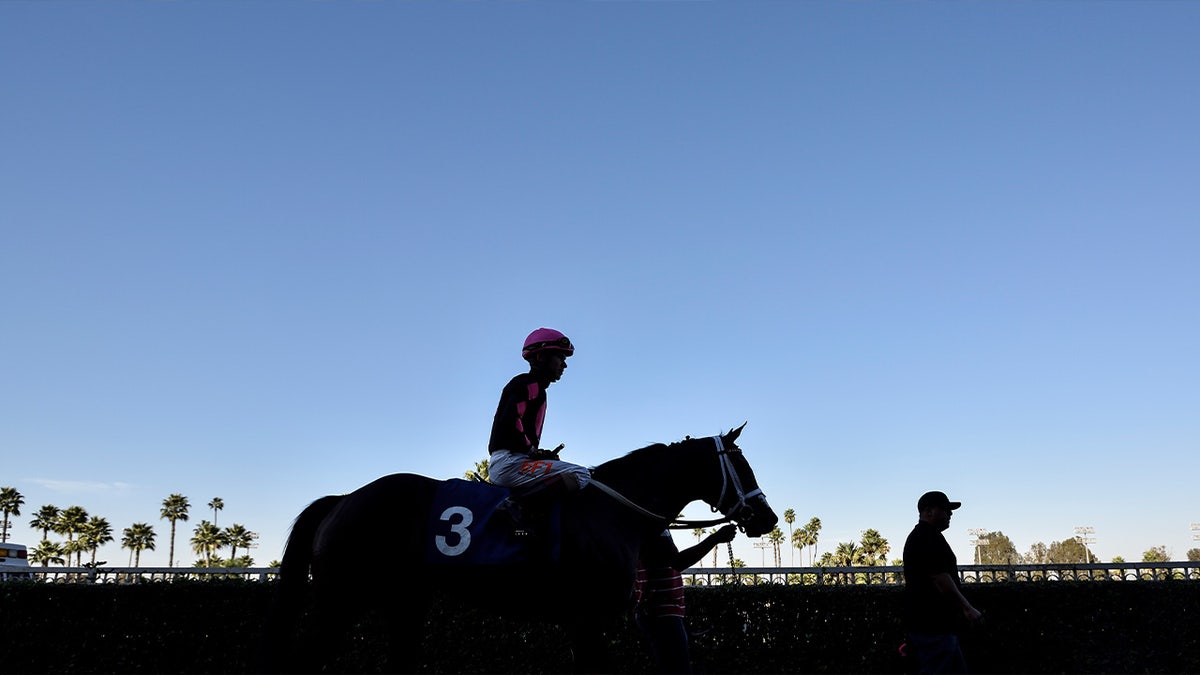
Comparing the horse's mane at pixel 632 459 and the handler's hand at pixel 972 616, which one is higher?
the horse's mane at pixel 632 459

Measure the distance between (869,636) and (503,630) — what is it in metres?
5.14

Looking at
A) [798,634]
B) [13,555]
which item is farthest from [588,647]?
[13,555]

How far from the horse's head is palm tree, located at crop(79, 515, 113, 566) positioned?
107830 millimetres

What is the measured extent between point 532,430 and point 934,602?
3.45 metres

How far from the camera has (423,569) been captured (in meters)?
6.21

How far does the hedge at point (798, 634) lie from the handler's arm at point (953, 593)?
578 cm

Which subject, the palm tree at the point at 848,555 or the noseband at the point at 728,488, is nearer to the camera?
the noseband at the point at 728,488

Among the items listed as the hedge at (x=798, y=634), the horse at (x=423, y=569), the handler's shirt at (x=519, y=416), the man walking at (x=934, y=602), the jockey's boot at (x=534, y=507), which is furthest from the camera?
the hedge at (x=798, y=634)

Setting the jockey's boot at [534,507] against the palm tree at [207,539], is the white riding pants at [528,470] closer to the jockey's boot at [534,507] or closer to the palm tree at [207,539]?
the jockey's boot at [534,507]

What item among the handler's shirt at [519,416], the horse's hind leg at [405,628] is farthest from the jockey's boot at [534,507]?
the horse's hind leg at [405,628]

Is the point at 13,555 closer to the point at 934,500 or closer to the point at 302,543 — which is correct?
the point at 302,543

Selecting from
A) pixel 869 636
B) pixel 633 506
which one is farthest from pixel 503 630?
pixel 633 506

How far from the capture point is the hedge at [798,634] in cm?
1235

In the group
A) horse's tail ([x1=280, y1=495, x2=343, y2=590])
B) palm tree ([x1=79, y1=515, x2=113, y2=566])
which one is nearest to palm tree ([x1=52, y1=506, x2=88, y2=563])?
palm tree ([x1=79, y1=515, x2=113, y2=566])
